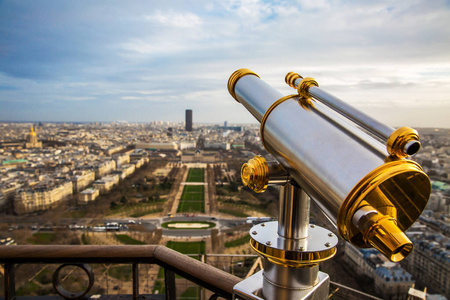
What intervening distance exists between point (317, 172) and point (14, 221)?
1446cm

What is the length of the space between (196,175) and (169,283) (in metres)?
19.1

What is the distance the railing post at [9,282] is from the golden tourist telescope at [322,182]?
63 cm

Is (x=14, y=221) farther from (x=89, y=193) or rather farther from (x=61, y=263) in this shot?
(x=61, y=263)

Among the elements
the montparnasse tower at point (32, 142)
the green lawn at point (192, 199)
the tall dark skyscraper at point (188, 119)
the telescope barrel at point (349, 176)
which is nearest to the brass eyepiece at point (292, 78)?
the telescope barrel at point (349, 176)

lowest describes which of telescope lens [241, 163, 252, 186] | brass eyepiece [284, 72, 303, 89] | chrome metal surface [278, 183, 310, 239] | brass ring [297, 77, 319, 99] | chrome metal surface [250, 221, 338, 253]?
chrome metal surface [250, 221, 338, 253]

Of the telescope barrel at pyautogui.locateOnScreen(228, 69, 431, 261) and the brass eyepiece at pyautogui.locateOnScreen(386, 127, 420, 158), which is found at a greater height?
the brass eyepiece at pyautogui.locateOnScreen(386, 127, 420, 158)

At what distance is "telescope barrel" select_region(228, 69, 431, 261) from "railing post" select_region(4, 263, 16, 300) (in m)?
0.74

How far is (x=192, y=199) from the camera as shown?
46.5 feet

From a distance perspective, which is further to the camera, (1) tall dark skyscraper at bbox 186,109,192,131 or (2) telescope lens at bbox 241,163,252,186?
(1) tall dark skyscraper at bbox 186,109,192,131

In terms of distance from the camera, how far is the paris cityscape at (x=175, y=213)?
6465mm

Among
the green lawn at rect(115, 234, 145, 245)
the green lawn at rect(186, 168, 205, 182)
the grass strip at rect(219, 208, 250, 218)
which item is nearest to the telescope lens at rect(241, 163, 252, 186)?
the green lawn at rect(115, 234, 145, 245)

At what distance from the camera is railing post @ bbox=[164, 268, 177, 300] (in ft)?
2.42

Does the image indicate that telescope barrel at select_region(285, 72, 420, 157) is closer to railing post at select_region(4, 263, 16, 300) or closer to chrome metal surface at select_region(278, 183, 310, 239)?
chrome metal surface at select_region(278, 183, 310, 239)

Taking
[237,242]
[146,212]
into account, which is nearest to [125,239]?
[237,242]
